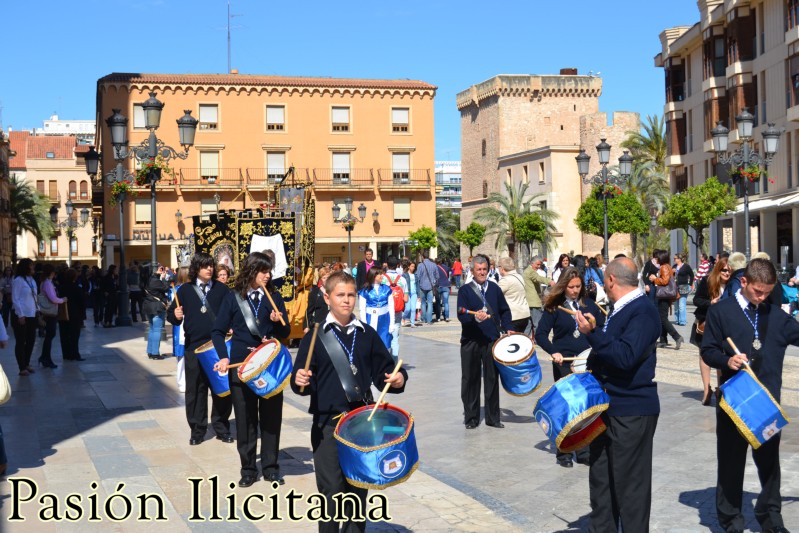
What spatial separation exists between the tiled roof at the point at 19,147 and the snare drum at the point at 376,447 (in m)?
100

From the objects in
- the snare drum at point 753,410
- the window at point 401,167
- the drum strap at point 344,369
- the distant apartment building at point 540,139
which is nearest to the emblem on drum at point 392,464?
the drum strap at point 344,369

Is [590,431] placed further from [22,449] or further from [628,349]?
[22,449]

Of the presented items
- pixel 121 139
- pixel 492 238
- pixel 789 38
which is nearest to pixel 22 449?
pixel 121 139

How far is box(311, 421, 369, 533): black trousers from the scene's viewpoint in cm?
568

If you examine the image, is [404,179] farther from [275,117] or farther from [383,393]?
[383,393]

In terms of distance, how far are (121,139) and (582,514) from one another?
54.1 feet

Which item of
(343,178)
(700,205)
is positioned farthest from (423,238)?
(700,205)

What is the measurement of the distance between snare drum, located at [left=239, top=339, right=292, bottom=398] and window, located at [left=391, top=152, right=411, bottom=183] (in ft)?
179

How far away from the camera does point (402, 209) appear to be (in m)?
62.5

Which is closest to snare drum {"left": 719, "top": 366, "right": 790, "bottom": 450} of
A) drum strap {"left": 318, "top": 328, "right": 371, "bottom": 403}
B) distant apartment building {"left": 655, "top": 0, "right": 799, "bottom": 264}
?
drum strap {"left": 318, "top": 328, "right": 371, "bottom": 403}

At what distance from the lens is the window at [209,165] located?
5981cm

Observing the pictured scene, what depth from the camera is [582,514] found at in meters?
7.14

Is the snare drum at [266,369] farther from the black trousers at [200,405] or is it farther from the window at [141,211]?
the window at [141,211]

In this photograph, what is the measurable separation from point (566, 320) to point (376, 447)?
4.13 m
